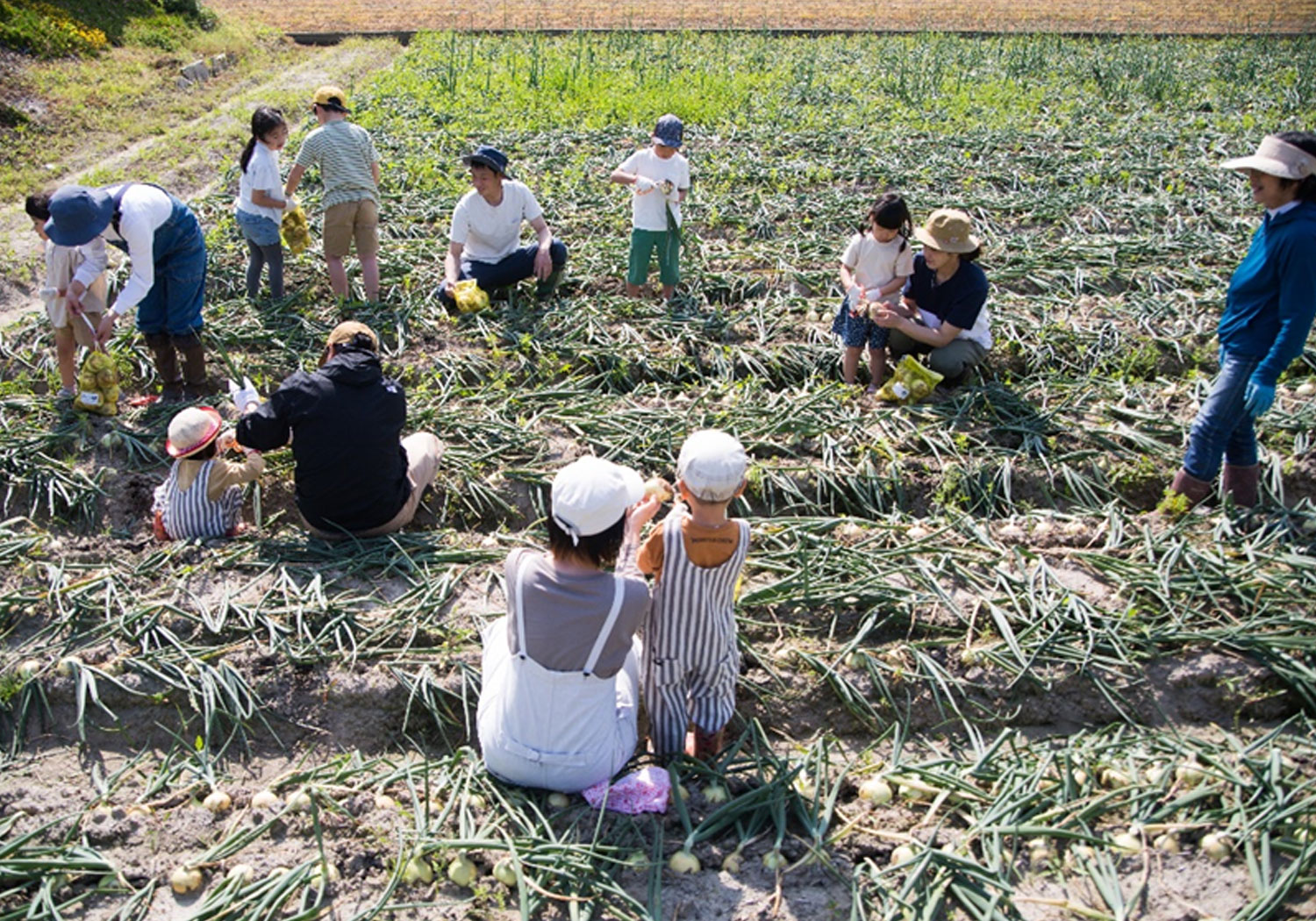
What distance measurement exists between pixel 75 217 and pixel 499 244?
2375 millimetres

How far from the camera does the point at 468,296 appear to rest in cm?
595

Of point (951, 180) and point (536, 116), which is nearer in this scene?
point (951, 180)

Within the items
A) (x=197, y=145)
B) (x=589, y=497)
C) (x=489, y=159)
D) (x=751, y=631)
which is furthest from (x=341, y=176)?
(x=197, y=145)

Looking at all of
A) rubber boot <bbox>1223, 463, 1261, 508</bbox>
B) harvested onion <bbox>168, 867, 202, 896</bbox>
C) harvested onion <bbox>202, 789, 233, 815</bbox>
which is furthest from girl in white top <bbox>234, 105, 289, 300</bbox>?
rubber boot <bbox>1223, 463, 1261, 508</bbox>

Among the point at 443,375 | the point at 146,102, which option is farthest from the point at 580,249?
the point at 146,102

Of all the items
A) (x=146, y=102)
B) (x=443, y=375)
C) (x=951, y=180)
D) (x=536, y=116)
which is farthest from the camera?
(x=146, y=102)

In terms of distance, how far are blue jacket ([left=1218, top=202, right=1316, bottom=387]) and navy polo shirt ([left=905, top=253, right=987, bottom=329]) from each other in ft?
3.86

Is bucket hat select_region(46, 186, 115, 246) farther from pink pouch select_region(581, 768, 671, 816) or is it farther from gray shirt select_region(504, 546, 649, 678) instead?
pink pouch select_region(581, 768, 671, 816)

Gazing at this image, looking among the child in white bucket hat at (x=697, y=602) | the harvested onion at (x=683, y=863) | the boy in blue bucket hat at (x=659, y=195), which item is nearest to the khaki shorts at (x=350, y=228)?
the boy in blue bucket hat at (x=659, y=195)

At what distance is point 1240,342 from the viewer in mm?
3959

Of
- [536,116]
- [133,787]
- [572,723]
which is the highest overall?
[536,116]

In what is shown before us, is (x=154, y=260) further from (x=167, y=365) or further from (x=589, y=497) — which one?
Result: (x=589, y=497)

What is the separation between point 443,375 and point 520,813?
2991 mm

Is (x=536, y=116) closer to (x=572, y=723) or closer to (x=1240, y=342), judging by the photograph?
(x=1240, y=342)
